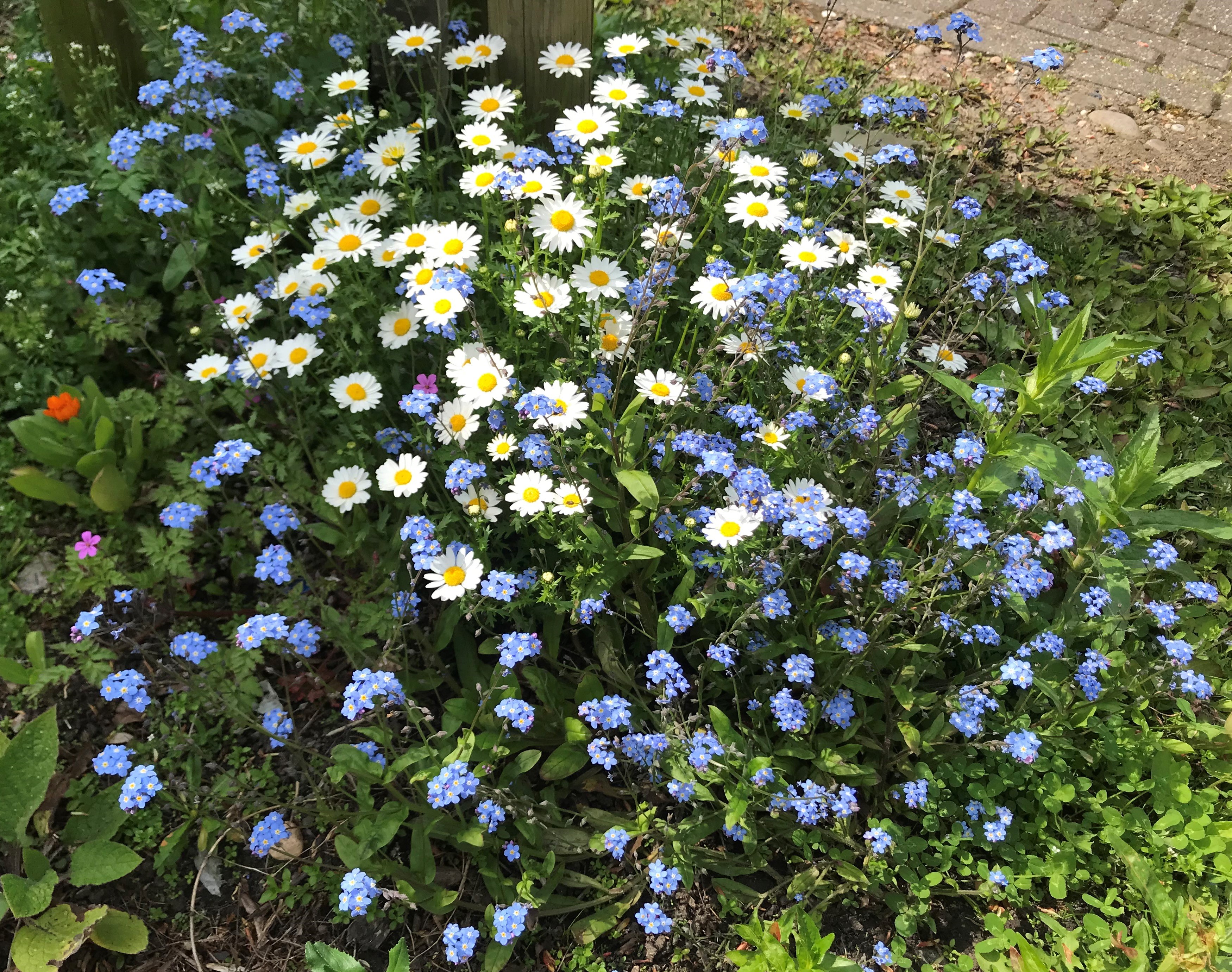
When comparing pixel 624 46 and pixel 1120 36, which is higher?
pixel 624 46

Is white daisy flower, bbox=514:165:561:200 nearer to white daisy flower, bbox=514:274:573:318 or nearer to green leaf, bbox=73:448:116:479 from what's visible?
white daisy flower, bbox=514:274:573:318

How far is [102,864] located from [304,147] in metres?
2.20

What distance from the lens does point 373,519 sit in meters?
2.82

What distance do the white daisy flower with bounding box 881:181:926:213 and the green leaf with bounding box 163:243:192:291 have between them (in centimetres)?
236

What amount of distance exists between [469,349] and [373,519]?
0.72m

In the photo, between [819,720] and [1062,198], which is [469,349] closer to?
[819,720]

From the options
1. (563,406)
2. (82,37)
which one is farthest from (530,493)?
(82,37)

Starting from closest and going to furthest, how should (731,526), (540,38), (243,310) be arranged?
(731,526)
(243,310)
(540,38)

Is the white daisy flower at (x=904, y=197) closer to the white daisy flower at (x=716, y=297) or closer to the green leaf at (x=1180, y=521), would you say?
the white daisy flower at (x=716, y=297)

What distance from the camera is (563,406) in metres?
2.25

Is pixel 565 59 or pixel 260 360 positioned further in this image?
pixel 565 59

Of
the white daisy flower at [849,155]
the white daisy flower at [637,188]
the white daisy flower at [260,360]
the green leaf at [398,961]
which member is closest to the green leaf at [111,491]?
the white daisy flower at [260,360]

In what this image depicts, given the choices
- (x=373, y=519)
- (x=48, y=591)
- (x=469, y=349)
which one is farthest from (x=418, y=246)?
(x=48, y=591)

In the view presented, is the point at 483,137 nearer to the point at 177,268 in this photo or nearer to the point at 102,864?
the point at 177,268
